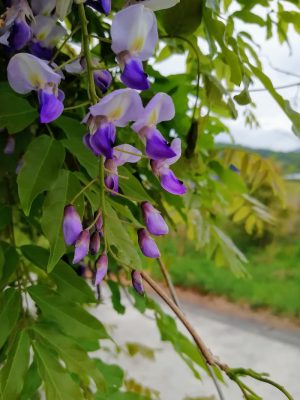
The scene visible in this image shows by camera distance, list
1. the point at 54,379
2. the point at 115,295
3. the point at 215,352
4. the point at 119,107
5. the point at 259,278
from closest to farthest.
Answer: the point at 119,107 → the point at 54,379 → the point at 115,295 → the point at 215,352 → the point at 259,278

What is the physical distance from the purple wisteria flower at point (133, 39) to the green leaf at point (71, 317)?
16cm

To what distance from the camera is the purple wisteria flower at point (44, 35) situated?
263mm

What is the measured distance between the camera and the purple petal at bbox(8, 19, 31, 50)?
25 cm

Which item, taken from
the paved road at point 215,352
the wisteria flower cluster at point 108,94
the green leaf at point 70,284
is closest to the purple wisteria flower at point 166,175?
the wisteria flower cluster at point 108,94

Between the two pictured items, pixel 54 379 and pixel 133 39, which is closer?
pixel 133 39

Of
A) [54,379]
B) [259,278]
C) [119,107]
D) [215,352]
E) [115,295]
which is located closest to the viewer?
[119,107]

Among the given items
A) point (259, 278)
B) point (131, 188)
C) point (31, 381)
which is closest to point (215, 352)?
point (259, 278)

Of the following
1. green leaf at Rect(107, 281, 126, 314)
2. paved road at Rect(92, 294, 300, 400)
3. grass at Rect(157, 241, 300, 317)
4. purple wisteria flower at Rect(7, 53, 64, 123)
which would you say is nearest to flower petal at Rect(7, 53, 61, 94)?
purple wisteria flower at Rect(7, 53, 64, 123)

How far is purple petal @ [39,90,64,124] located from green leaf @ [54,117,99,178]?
0.05 m

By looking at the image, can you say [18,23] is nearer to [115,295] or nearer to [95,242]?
[95,242]

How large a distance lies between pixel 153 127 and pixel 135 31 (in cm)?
4

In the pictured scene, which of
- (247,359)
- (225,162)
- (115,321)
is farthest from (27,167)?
(115,321)

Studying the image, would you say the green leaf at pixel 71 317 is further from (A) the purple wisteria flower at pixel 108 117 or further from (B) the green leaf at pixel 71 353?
(A) the purple wisteria flower at pixel 108 117

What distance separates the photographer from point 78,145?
28 cm
